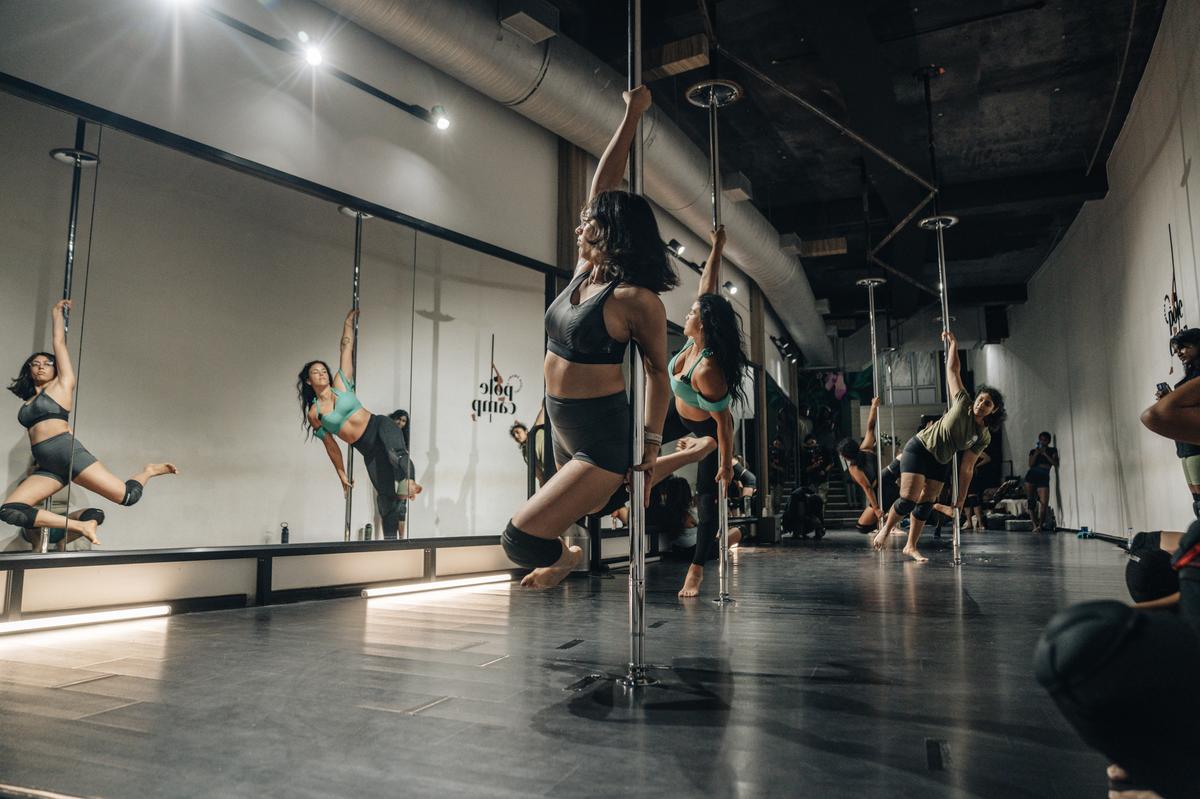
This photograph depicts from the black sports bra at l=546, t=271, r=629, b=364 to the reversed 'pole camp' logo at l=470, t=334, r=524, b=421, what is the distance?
356 cm

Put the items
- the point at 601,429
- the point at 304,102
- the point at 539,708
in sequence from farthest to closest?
the point at 304,102
the point at 601,429
the point at 539,708

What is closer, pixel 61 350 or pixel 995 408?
pixel 61 350

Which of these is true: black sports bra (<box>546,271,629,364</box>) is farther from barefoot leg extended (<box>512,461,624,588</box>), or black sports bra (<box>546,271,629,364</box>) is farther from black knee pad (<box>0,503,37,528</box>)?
black knee pad (<box>0,503,37,528</box>)

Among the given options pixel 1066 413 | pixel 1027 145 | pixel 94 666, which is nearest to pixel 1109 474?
pixel 1066 413

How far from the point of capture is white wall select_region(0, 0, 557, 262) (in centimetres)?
381

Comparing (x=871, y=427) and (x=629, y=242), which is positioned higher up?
(x=629, y=242)

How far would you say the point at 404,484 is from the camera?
539cm

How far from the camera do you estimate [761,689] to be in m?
2.22

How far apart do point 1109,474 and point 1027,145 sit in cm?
437

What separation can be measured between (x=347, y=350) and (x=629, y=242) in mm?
3312

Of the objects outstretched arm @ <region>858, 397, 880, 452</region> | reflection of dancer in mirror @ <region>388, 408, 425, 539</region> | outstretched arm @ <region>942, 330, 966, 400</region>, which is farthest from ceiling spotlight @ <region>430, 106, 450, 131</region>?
outstretched arm @ <region>858, 397, 880, 452</region>

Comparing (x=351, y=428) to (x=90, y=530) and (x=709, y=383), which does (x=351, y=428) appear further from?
(x=709, y=383)

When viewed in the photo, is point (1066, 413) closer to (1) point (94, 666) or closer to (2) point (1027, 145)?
(2) point (1027, 145)

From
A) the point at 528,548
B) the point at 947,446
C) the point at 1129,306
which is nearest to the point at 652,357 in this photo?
the point at 528,548
